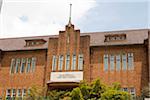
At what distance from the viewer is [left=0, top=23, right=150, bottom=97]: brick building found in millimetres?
26359

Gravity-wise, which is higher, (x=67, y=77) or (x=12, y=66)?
(x=12, y=66)

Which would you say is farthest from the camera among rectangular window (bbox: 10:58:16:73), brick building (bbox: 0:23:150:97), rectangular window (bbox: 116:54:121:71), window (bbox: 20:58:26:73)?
rectangular window (bbox: 10:58:16:73)

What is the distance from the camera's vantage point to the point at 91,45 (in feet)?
93.0

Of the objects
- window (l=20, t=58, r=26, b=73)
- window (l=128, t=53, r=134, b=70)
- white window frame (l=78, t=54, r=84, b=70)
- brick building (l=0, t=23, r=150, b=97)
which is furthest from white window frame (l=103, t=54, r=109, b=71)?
window (l=20, t=58, r=26, b=73)

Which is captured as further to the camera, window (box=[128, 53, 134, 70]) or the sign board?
the sign board

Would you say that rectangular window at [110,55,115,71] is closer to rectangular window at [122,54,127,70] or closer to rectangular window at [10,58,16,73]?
rectangular window at [122,54,127,70]

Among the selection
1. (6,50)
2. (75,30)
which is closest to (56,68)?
(75,30)

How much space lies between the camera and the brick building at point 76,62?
26.4m

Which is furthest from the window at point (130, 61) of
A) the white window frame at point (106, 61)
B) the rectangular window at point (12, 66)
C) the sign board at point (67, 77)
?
the rectangular window at point (12, 66)

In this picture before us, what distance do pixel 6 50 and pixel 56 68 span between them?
733 cm

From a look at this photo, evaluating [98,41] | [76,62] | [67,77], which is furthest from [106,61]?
[67,77]

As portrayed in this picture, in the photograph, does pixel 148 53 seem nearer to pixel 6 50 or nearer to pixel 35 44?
pixel 35 44

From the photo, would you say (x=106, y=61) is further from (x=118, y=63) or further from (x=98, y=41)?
(x=98, y=41)

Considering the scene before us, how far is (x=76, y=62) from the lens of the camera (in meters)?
27.6
